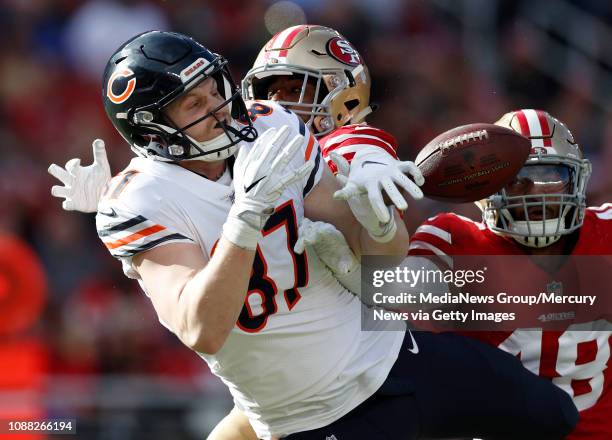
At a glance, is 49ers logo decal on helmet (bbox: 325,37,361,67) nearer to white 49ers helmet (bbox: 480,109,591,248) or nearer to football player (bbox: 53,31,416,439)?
white 49ers helmet (bbox: 480,109,591,248)

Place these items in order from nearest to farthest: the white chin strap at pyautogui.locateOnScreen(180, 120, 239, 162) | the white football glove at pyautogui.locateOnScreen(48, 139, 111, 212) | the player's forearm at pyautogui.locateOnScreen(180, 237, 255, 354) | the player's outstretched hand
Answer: the player's forearm at pyautogui.locateOnScreen(180, 237, 255, 354) < the player's outstretched hand < the white chin strap at pyautogui.locateOnScreen(180, 120, 239, 162) < the white football glove at pyautogui.locateOnScreen(48, 139, 111, 212)

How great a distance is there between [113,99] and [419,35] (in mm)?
4021

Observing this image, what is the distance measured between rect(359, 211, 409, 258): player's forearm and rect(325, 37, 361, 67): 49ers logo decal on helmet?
0.94 m

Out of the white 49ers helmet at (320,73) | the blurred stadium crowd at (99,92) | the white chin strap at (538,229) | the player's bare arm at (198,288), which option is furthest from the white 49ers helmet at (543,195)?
the blurred stadium crowd at (99,92)

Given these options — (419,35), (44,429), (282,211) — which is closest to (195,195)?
(282,211)

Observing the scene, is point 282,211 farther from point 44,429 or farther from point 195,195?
point 44,429

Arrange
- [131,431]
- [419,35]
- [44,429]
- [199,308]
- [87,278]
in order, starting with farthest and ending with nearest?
[419,35]
[87,278]
[131,431]
[44,429]
[199,308]

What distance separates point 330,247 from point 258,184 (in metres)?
0.37

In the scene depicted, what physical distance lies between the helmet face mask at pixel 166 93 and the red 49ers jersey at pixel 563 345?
921 mm

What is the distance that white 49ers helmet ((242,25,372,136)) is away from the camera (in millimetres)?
3107

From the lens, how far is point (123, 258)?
230cm

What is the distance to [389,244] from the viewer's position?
240cm

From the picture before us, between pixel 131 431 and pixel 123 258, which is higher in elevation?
pixel 123 258

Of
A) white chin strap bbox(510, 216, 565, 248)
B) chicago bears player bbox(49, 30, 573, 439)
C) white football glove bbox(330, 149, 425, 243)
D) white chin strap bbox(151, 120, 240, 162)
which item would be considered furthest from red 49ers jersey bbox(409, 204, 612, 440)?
white chin strap bbox(151, 120, 240, 162)
